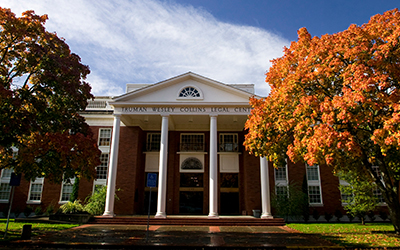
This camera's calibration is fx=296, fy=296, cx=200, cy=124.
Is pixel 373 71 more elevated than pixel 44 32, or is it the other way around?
pixel 44 32

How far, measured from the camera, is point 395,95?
9.51m

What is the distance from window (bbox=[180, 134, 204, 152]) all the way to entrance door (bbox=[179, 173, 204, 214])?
2.44 meters

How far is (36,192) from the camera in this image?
26.6 meters

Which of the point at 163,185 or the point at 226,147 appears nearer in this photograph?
the point at 163,185

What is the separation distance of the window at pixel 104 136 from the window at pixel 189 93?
340 inches

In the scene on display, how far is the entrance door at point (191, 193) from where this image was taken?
27.2 meters

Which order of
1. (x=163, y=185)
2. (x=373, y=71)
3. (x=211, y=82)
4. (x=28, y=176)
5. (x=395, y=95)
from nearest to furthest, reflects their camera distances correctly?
(x=395, y=95) < (x=373, y=71) < (x=28, y=176) < (x=163, y=185) < (x=211, y=82)

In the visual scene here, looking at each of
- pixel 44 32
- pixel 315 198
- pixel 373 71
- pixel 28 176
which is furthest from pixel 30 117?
pixel 315 198

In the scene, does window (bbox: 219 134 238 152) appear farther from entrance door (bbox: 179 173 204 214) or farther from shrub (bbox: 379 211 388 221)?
shrub (bbox: 379 211 388 221)

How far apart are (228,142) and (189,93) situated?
23.6ft

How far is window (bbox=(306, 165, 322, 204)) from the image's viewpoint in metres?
26.3

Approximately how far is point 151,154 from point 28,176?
15.6 metres

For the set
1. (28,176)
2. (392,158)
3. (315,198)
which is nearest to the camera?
(392,158)

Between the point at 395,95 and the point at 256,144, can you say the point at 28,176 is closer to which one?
the point at 256,144
